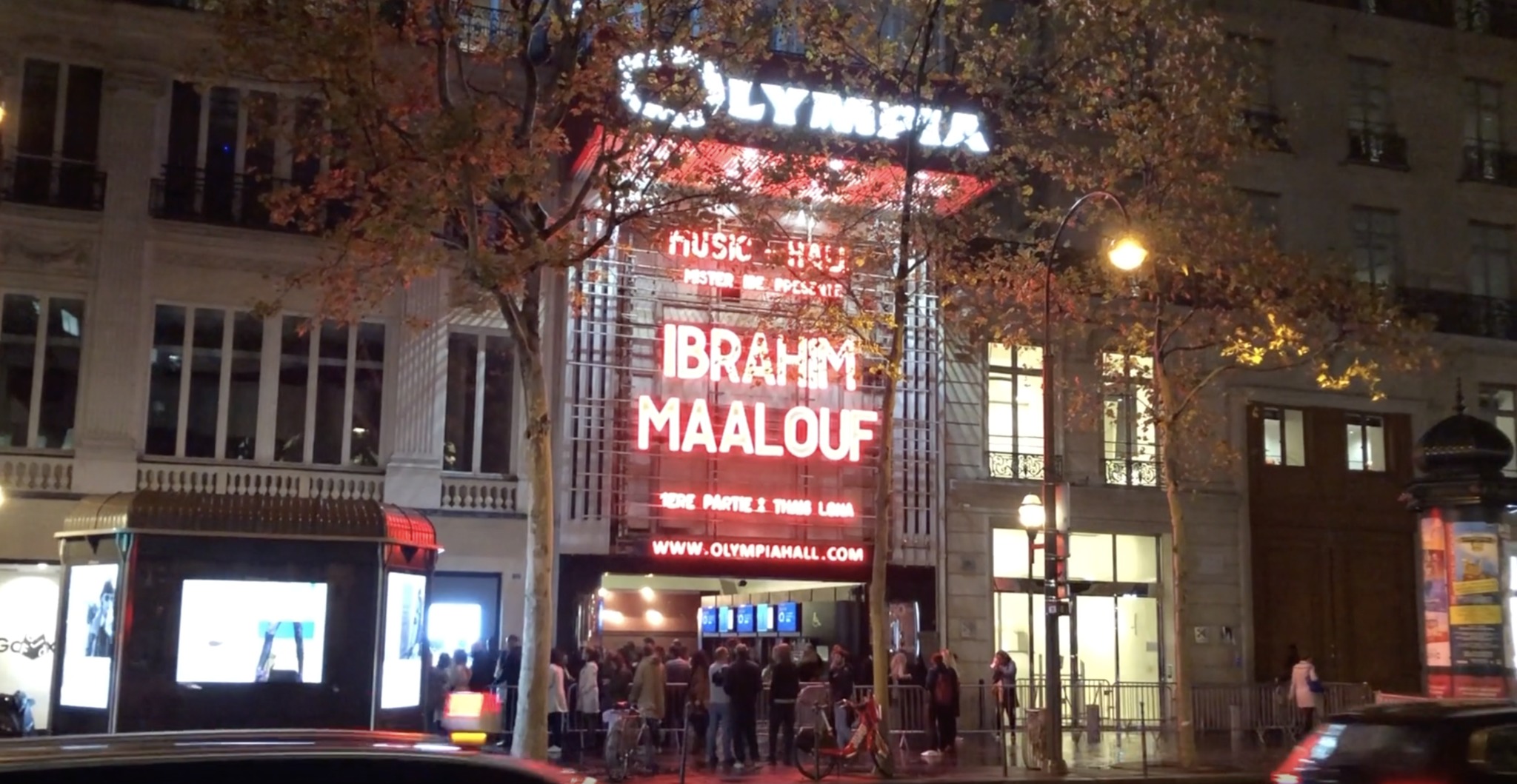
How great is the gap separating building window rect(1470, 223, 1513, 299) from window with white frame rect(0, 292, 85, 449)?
31.4 meters

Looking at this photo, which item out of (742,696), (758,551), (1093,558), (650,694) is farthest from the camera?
(1093,558)

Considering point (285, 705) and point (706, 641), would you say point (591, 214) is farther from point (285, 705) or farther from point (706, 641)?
point (706, 641)

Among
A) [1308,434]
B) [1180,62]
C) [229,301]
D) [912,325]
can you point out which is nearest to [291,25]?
[229,301]

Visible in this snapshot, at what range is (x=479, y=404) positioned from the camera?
26312 millimetres

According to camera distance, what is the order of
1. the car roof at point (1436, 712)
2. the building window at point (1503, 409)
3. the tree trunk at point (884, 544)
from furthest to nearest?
the building window at point (1503, 409), the tree trunk at point (884, 544), the car roof at point (1436, 712)

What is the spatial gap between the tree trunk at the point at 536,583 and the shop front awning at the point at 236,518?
9.00 ft

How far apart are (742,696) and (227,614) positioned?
729cm

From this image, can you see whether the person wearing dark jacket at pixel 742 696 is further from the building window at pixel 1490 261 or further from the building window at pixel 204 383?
the building window at pixel 1490 261

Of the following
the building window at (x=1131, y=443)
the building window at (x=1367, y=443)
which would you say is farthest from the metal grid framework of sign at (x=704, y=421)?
the building window at (x=1367, y=443)

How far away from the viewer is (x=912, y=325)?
29.6 metres

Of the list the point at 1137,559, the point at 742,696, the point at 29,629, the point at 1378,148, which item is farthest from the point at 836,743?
the point at 1378,148

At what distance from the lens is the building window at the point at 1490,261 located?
114 ft

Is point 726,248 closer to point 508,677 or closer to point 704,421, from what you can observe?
point 704,421

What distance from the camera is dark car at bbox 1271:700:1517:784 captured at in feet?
30.0
